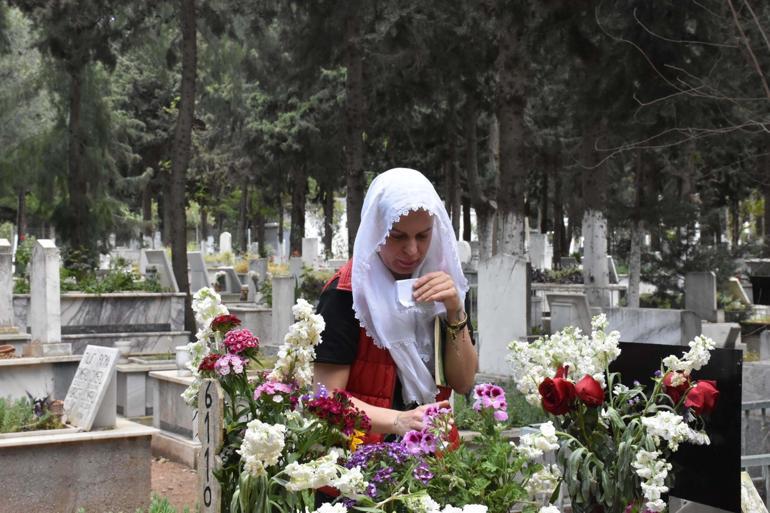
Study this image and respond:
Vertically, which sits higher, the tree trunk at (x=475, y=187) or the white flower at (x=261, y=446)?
the tree trunk at (x=475, y=187)

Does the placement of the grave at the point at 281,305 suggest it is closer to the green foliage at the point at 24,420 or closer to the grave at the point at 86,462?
the green foliage at the point at 24,420

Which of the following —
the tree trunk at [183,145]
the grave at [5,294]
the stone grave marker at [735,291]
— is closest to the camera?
the grave at [5,294]

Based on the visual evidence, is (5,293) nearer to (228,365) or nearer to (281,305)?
(281,305)

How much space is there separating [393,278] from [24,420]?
5760 millimetres

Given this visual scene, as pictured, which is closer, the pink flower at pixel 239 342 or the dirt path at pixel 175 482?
the pink flower at pixel 239 342

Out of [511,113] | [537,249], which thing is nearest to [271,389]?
[511,113]

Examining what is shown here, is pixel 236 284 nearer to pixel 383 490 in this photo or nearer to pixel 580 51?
pixel 580 51

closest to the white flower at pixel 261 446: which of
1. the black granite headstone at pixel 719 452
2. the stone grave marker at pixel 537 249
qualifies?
the black granite headstone at pixel 719 452

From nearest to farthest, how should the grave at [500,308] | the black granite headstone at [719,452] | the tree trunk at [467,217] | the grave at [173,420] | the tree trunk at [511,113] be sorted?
the black granite headstone at [719,452]
the grave at [173,420]
the grave at [500,308]
the tree trunk at [511,113]
the tree trunk at [467,217]

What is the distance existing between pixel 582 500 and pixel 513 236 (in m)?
11.9

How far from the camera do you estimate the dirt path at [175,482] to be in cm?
759

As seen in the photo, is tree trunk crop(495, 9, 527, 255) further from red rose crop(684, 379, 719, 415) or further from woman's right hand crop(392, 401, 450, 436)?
woman's right hand crop(392, 401, 450, 436)

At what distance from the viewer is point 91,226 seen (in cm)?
2198

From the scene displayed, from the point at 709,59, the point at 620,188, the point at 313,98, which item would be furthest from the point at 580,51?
the point at 620,188
